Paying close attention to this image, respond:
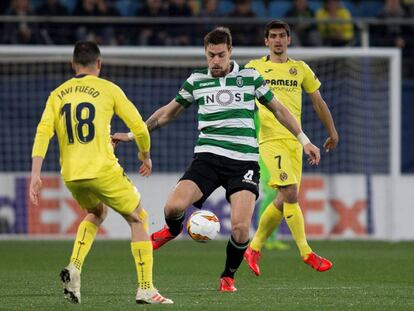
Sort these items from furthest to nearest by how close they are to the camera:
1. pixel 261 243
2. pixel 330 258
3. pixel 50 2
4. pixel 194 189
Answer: pixel 50 2 < pixel 330 258 < pixel 261 243 < pixel 194 189

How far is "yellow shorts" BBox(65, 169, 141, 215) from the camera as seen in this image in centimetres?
859

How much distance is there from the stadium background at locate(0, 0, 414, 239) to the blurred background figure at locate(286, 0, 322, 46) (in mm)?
703

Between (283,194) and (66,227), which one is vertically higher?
(283,194)

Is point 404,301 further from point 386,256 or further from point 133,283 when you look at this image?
point 386,256

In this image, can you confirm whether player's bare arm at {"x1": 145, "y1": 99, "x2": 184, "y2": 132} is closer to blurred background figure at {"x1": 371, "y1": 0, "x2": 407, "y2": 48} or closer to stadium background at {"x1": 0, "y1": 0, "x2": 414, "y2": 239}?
stadium background at {"x1": 0, "y1": 0, "x2": 414, "y2": 239}

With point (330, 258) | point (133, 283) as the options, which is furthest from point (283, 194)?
point (330, 258)

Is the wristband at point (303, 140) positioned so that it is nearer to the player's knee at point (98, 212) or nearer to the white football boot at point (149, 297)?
the player's knee at point (98, 212)

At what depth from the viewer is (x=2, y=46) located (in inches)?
707

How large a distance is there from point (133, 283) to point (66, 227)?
744 centimetres

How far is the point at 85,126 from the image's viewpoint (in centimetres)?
860

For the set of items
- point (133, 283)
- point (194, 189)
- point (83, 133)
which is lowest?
point (133, 283)

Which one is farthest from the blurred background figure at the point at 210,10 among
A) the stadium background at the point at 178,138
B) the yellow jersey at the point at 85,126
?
the yellow jersey at the point at 85,126

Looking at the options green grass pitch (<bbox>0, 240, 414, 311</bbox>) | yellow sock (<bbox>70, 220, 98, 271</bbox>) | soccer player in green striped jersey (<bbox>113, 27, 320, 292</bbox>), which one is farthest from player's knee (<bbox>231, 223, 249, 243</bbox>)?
yellow sock (<bbox>70, 220, 98, 271</bbox>)

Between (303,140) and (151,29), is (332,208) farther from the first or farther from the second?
(303,140)
